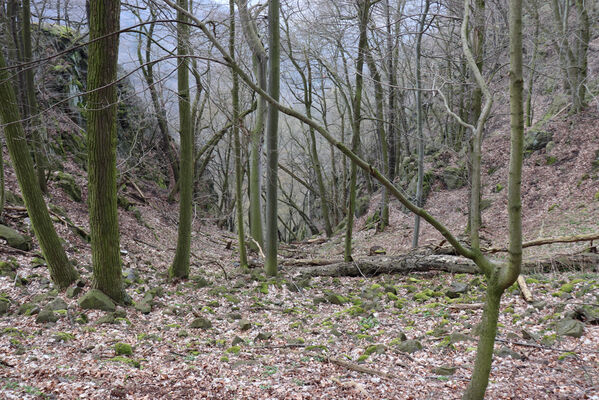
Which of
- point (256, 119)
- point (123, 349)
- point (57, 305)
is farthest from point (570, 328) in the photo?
point (256, 119)

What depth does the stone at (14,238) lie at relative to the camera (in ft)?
23.0

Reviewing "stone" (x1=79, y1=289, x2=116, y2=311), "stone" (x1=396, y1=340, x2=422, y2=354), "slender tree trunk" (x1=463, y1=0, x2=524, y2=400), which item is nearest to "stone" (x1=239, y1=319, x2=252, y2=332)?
"stone" (x1=79, y1=289, x2=116, y2=311)

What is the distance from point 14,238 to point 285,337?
5481 mm

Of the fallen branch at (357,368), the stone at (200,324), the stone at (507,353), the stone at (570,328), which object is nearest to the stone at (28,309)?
the stone at (200,324)

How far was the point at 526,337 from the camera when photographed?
14.0 ft

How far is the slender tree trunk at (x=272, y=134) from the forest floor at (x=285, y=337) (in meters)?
0.67

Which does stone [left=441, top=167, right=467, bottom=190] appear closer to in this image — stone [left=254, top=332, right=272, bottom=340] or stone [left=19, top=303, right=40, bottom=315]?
stone [left=254, top=332, right=272, bottom=340]

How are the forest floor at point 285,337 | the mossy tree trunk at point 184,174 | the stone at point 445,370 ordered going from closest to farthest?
the forest floor at point 285,337 < the stone at point 445,370 < the mossy tree trunk at point 184,174

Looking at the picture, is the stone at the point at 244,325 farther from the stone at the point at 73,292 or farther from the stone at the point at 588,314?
the stone at the point at 588,314

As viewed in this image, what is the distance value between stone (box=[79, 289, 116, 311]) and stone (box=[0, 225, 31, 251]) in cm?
264

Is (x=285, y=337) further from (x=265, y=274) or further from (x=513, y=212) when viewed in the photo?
(x=513, y=212)

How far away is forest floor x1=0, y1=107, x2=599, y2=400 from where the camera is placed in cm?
350

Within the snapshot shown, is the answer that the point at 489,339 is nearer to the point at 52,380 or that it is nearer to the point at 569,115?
the point at 52,380

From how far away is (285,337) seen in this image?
5.17 meters
